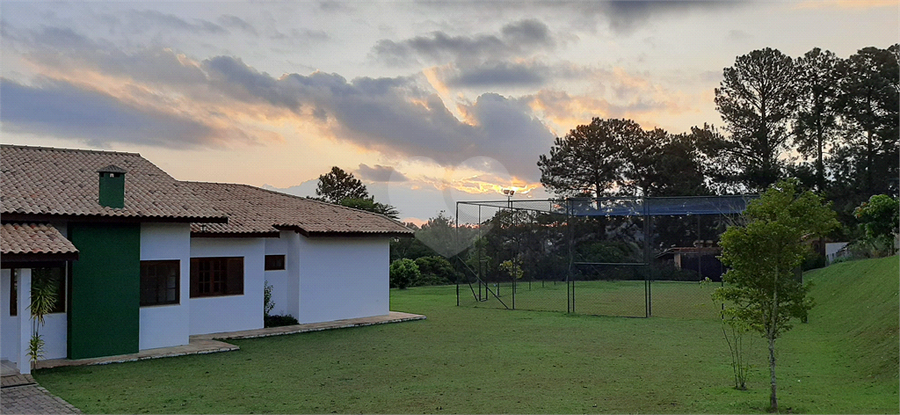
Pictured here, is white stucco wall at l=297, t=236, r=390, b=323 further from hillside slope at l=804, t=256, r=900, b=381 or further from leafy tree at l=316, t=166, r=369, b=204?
leafy tree at l=316, t=166, r=369, b=204

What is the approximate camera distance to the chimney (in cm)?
1205

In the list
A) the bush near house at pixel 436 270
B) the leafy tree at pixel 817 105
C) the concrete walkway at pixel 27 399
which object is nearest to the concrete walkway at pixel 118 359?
the concrete walkway at pixel 27 399

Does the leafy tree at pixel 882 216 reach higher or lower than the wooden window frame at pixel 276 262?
higher

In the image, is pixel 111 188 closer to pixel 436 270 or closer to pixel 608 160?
pixel 436 270

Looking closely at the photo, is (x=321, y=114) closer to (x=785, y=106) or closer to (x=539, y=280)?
(x=539, y=280)

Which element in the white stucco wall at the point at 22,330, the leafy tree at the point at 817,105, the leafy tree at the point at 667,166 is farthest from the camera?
the leafy tree at the point at 667,166

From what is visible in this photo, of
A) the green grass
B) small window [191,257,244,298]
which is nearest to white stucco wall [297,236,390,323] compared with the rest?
the green grass

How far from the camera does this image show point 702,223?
34812mm

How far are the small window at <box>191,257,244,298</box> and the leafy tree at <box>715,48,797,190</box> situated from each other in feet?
105

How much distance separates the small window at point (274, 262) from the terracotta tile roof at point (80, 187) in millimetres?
3030

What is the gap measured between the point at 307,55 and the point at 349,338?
8098 millimetres

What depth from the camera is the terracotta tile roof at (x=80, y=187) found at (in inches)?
451

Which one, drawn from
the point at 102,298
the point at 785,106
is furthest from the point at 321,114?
the point at 785,106

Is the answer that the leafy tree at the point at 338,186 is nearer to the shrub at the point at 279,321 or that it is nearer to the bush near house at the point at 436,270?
the bush near house at the point at 436,270
